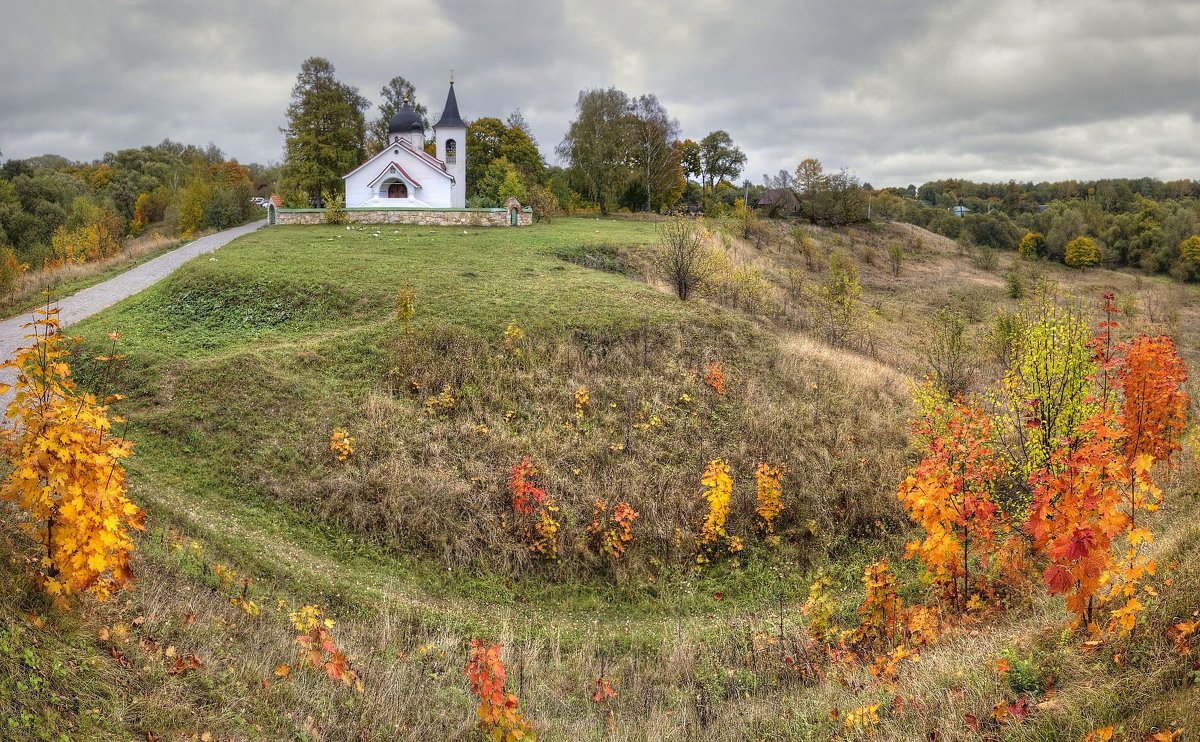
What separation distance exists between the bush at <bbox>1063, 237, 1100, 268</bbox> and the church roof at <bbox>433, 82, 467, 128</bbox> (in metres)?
54.7

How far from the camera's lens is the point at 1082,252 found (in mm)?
54312

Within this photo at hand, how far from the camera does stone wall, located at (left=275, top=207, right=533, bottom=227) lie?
3219 centimetres

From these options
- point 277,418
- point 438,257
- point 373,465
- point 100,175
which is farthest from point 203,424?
point 100,175

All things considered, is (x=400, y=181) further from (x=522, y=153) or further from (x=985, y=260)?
(x=985, y=260)

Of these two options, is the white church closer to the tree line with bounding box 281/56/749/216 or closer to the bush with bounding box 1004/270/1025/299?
the tree line with bounding box 281/56/749/216

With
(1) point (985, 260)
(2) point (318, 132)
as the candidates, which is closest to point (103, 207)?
Result: (2) point (318, 132)

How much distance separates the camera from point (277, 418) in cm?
1205

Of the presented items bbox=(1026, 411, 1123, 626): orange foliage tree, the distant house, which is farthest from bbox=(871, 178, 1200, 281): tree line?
bbox=(1026, 411, 1123, 626): orange foliage tree

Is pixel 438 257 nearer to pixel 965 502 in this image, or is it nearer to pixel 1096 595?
pixel 965 502

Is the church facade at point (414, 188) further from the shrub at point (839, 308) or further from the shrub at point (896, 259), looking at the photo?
the shrub at point (896, 259)

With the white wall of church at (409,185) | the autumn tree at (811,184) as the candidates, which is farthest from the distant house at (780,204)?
the white wall of church at (409,185)

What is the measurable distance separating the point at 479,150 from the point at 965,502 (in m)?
46.4

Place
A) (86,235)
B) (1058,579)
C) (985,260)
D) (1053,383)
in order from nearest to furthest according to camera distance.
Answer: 1. (1058,579)
2. (1053,383)
3. (86,235)
4. (985,260)

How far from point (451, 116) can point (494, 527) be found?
127ft
